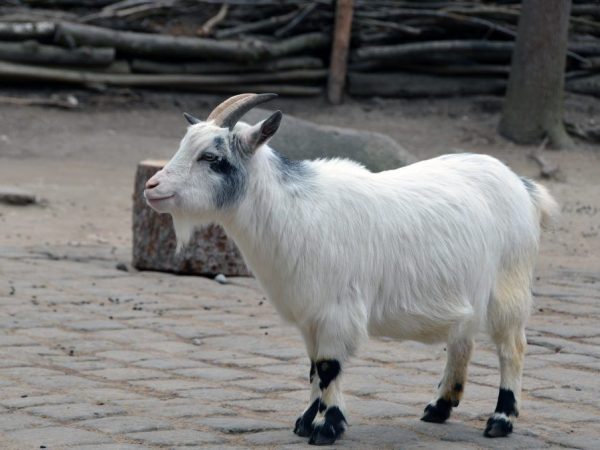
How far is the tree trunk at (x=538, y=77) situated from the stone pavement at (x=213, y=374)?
225 inches

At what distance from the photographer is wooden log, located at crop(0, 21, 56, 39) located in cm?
1375

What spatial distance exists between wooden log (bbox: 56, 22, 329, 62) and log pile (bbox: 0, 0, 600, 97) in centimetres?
1

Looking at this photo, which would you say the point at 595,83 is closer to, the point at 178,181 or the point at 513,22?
the point at 513,22

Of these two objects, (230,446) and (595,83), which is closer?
(230,446)

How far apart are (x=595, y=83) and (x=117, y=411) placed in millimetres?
11636

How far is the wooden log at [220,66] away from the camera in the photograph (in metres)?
14.5

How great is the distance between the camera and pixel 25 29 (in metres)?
13.8

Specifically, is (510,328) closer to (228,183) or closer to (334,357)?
(334,357)

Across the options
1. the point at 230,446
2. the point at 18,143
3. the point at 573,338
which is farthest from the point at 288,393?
the point at 18,143

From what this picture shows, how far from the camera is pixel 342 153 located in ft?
33.1

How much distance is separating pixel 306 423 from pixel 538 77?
962 cm

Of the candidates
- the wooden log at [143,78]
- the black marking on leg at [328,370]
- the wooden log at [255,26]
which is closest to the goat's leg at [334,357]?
the black marking on leg at [328,370]

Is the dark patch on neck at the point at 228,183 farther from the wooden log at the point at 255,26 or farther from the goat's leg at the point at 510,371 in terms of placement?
the wooden log at the point at 255,26

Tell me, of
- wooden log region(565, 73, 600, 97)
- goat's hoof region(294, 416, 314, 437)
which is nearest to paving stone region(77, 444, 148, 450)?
goat's hoof region(294, 416, 314, 437)
